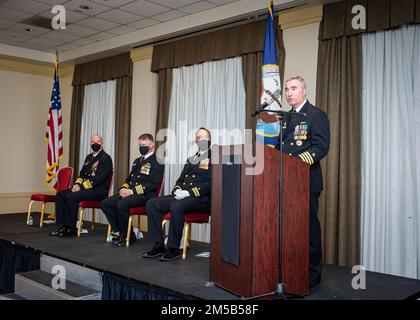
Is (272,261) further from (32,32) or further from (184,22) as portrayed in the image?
(32,32)

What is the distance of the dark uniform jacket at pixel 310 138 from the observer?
9.50 feet

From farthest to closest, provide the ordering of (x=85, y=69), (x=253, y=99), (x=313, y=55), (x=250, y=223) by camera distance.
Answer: (x=85, y=69) < (x=253, y=99) < (x=313, y=55) < (x=250, y=223)

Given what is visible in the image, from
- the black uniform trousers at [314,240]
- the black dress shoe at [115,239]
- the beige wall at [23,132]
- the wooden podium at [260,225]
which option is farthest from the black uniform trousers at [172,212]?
the beige wall at [23,132]

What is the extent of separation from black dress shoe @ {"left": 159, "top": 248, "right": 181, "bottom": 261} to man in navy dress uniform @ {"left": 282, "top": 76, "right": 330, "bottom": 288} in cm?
138

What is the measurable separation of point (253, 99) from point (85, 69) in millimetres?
3734

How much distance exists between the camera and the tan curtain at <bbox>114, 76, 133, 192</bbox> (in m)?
6.72

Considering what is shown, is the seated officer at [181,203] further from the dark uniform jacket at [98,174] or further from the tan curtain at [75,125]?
the tan curtain at [75,125]

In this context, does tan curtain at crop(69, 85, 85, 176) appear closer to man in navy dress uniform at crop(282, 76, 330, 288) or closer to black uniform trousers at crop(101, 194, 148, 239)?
black uniform trousers at crop(101, 194, 148, 239)

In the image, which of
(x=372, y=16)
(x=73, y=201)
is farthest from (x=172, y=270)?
(x=372, y=16)

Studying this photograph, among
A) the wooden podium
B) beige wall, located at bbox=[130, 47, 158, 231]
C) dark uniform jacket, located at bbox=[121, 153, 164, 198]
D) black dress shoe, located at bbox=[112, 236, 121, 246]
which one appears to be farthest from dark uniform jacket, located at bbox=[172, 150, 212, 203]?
beige wall, located at bbox=[130, 47, 158, 231]

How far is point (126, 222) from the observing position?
185 inches

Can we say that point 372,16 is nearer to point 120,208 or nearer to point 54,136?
point 120,208

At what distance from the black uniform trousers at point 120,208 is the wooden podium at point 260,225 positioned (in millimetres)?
1864

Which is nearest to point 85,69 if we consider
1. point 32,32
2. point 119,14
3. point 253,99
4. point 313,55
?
point 32,32
